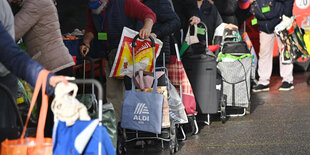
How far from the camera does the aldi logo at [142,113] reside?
5.58 meters

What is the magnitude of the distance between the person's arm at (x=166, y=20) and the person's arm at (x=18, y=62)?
125 inches

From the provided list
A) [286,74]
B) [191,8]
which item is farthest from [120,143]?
[286,74]

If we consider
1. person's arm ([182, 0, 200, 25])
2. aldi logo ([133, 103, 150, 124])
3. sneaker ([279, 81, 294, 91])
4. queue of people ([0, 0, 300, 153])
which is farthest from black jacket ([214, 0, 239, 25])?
aldi logo ([133, 103, 150, 124])

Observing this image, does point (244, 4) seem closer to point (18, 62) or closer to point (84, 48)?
point (84, 48)

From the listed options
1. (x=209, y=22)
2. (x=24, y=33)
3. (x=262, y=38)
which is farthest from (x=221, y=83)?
(x=24, y=33)

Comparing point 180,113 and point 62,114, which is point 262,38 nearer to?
point 180,113

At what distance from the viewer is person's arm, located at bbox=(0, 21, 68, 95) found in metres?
3.24

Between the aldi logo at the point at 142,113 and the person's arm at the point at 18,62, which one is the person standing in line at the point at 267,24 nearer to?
the aldi logo at the point at 142,113

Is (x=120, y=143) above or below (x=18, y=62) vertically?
below

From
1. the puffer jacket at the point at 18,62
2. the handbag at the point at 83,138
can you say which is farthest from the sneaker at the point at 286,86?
the puffer jacket at the point at 18,62

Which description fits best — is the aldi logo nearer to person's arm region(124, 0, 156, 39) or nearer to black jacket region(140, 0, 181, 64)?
person's arm region(124, 0, 156, 39)

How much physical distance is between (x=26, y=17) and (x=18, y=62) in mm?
1357

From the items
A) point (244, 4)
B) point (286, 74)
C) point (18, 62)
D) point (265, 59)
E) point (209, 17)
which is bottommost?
point (286, 74)

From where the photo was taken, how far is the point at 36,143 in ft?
10.5
